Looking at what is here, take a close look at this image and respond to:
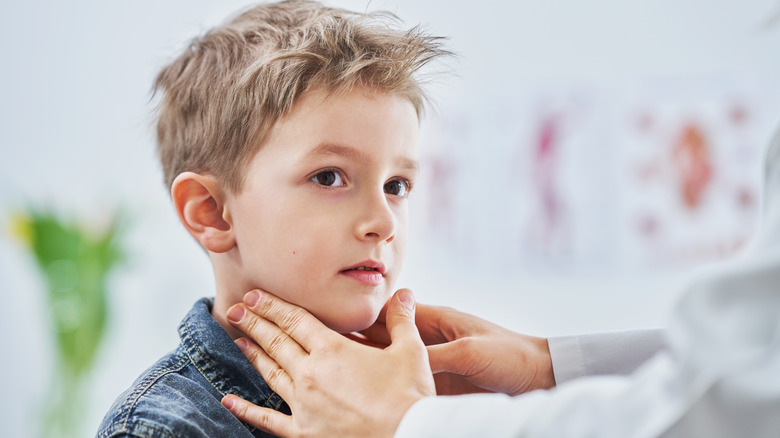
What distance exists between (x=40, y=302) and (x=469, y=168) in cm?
171

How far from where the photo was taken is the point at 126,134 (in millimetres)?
2662

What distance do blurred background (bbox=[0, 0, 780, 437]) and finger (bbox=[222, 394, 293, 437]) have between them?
184 centimetres

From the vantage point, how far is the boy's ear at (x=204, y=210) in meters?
0.94

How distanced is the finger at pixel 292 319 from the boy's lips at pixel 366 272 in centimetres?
8

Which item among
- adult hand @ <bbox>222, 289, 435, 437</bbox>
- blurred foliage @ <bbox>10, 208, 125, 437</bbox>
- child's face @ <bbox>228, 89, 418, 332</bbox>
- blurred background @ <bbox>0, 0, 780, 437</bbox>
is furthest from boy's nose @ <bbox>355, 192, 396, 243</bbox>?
blurred foliage @ <bbox>10, 208, 125, 437</bbox>

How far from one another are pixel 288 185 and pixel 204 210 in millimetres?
161

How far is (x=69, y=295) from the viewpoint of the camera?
2531 mm

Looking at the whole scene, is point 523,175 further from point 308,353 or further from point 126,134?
point 308,353

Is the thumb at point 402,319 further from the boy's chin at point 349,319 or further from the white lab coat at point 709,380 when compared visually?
the white lab coat at point 709,380

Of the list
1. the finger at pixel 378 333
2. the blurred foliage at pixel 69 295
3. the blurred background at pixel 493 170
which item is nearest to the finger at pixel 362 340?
the finger at pixel 378 333

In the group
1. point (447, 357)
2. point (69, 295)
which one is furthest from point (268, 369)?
point (69, 295)

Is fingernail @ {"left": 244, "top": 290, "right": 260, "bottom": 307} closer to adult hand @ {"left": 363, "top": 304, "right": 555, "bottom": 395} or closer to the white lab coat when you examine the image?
adult hand @ {"left": 363, "top": 304, "right": 555, "bottom": 395}

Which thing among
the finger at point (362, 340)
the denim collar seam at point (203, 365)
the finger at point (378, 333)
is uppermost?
the finger at point (378, 333)

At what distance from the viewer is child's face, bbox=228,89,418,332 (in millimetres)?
870
